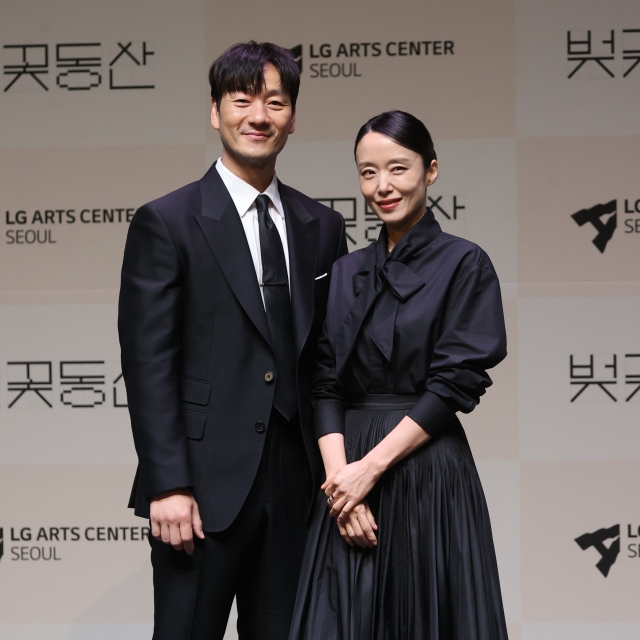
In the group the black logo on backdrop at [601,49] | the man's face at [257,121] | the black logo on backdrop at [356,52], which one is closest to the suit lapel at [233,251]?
the man's face at [257,121]

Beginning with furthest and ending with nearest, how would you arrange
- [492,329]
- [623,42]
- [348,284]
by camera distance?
[623,42], [348,284], [492,329]

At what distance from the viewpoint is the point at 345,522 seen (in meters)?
1.82

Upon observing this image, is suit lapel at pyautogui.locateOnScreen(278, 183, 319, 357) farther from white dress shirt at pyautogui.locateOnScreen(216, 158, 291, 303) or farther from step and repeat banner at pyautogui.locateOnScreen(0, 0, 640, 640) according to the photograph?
step and repeat banner at pyautogui.locateOnScreen(0, 0, 640, 640)

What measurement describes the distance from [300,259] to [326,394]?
0.31 meters

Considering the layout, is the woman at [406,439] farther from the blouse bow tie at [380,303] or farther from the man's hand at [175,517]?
the man's hand at [175,517]

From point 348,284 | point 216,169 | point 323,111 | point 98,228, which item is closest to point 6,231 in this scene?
point 98,228

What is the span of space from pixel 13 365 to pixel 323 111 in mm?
1421

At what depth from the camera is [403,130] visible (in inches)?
72.9

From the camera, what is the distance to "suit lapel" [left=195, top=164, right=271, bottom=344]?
193 centimetres

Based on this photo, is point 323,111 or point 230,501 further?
point 323,111

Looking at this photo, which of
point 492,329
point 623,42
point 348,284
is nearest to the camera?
point 492,329

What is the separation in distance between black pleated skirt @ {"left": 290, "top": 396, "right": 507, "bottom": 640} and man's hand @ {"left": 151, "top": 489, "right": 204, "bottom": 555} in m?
0.26

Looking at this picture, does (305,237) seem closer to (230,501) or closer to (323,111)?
(230,501)

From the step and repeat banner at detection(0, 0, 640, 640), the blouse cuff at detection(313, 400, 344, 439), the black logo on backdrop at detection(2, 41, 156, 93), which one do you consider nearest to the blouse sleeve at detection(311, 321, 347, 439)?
the blouse cuff at detection(313, 400, 344, 439)
